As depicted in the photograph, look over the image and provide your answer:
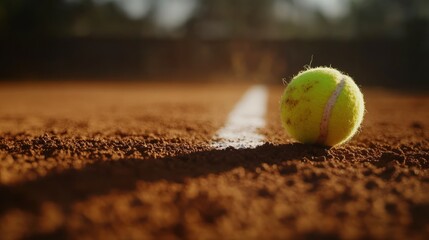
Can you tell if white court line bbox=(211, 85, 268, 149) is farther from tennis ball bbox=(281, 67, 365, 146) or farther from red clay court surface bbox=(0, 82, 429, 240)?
tennis ball bbox=(281, 67, 365, 146)

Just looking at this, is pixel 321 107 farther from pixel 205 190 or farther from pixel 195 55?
pixel 195 55

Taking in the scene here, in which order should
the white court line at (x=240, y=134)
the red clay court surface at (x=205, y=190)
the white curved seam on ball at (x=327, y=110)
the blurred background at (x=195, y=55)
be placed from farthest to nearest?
the blurred background at (x=195, y=55)
the white court line at (x=240, y=134)
the white curved seam on ball at (x=327, y=110)
the red clay court surface at (x=205, y=190)

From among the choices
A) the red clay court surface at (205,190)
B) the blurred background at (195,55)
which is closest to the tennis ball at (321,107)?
the red clay court surface at (205,190)

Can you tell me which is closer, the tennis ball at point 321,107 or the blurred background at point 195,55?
the tennis ball at point 321,107

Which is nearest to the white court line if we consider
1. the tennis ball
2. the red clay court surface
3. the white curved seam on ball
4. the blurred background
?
the red clay court surface

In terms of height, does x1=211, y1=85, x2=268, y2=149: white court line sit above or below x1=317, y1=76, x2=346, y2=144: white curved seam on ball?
below

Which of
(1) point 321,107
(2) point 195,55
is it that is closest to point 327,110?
(1) point 321,107

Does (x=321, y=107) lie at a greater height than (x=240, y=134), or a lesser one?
greater

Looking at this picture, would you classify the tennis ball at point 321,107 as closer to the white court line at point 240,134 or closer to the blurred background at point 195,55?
the white court line at point 240,134
